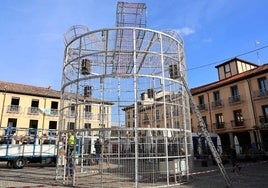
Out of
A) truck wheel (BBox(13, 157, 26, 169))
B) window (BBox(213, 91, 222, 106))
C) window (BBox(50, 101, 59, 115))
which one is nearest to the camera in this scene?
truck wheel (BBox(13, 157, 26, 169))

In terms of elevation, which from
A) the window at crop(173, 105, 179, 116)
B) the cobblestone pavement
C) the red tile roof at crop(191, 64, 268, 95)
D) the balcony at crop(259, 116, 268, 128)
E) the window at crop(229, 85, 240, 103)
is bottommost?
the cobblestone pavement

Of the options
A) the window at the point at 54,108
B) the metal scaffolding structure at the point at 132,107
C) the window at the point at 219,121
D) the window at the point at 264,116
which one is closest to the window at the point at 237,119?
the window at the point at 219,121

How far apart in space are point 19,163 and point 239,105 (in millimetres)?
27770

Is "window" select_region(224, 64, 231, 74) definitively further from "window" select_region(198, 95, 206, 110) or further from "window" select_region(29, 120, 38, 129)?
"window" select_region(29, 120, 38, 129)

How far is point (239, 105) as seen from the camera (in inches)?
1249

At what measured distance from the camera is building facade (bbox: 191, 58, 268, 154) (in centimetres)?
2903

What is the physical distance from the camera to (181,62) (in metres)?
12.1

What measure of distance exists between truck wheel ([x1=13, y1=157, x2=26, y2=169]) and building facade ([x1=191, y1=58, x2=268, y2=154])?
22125 mm

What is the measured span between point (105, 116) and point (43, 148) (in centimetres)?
1120

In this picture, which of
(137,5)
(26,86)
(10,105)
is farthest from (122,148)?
(26,86)

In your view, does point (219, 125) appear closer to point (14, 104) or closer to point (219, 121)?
point (219, 121)

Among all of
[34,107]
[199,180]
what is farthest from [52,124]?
[199,180]

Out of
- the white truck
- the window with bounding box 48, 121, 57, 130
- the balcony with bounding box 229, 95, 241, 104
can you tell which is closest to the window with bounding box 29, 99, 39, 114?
the window with bounding box 48, 121, 57, 130

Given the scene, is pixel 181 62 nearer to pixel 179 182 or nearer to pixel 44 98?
pixel 179 182
